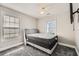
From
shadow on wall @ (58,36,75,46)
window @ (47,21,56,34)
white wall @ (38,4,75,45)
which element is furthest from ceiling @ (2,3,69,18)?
shadow on wall @ (58,36,75,46)

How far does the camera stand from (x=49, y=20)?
2.62 metres

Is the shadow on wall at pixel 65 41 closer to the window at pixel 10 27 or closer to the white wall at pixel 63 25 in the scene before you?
the white wall at pixel 63 25

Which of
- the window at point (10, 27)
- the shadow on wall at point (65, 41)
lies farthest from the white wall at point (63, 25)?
the window at point (10, 27)

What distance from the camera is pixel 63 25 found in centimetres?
246

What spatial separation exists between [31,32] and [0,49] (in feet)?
5.33

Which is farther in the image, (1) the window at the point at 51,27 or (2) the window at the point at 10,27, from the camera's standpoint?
(1) the window at the point at 51,27

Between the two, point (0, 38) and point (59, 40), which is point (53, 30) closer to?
point (59, 40)

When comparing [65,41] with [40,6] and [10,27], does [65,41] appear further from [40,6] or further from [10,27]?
[10,27]

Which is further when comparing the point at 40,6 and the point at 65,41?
the point at 65,41

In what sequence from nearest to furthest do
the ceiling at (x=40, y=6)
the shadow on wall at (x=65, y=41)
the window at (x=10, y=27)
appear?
1. the ceiling at (x=40, y=6)
2. the window at (x=10, y=27)
3. the shadow on wall at (x=65, y=41)

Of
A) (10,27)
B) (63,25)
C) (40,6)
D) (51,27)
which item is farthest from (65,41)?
(10,27)

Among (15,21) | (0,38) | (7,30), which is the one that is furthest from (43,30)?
(0,38)

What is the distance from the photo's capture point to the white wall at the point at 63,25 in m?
2.31

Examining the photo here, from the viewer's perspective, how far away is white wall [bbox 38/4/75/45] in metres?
2.31
